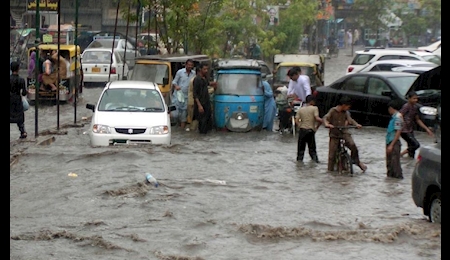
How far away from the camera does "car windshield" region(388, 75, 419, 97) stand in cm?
2138

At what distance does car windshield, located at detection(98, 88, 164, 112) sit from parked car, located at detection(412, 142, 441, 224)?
8216mm

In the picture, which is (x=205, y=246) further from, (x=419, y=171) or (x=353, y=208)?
(x=353, y=208)

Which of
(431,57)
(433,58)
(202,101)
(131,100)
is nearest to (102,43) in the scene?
(431,57)

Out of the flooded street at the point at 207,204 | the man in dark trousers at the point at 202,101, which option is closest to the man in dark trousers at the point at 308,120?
the flooded street at the point at 207,204

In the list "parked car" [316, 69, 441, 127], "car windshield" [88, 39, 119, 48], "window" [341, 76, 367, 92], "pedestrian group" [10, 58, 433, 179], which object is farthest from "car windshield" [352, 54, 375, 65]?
"pedestrian group" [10, 58, 433, 179]

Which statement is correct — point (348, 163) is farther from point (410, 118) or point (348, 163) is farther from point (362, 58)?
point (362, 58)

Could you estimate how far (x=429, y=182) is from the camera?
10.7m

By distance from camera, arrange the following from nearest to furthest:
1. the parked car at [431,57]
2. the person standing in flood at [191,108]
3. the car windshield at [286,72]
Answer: the person standing in flood at [191,108] < the car windshield at [286,72] < the parked car at [431,57]

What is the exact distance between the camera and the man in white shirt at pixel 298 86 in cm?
2081

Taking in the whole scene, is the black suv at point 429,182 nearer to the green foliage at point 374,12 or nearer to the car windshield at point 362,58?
the car windshield at point 362,58

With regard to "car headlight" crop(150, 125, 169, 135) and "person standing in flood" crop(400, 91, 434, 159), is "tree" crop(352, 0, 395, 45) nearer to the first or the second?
"car headlight" crop(150, 125, 169, 135)

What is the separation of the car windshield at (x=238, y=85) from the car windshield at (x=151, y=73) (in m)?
2.38
